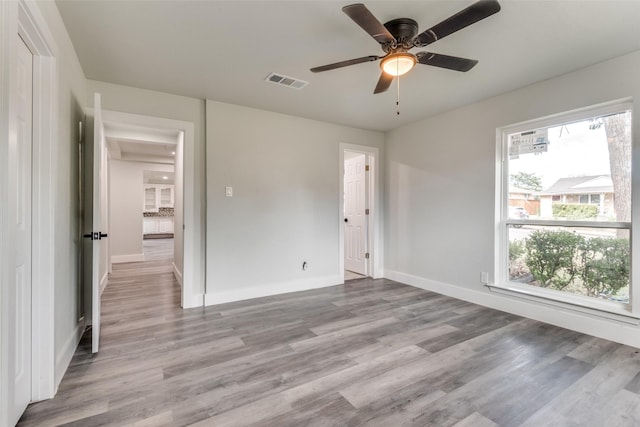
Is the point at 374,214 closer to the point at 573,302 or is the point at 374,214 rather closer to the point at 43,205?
the point at 573,302

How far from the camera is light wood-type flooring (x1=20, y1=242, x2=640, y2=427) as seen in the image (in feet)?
5.28

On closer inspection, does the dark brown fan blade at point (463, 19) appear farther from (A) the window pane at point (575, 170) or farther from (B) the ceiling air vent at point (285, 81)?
(A) the window pane at point (575, 170)

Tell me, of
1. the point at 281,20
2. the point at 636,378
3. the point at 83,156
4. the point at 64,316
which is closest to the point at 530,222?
the point at 636,378

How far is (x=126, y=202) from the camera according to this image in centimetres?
619

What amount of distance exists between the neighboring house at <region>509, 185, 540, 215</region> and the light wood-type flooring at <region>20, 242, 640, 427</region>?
1189 mm

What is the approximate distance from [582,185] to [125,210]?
7.50m

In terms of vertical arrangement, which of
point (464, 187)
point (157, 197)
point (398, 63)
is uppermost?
point (398, 63)

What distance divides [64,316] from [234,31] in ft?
7.95

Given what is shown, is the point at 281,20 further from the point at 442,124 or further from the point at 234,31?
the point at 442,124

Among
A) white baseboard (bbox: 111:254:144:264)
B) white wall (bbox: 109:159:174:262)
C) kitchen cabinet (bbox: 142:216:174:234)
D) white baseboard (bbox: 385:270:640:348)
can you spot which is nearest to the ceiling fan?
white baseboard (bbox: 385:270:640:348)

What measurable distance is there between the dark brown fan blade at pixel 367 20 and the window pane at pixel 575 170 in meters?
2.30

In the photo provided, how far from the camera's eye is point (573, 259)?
2.87 m

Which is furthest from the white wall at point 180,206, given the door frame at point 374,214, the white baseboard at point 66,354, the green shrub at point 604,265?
the green shrub at point 604,265

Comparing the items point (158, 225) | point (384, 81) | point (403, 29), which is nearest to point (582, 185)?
point (384, 81)
